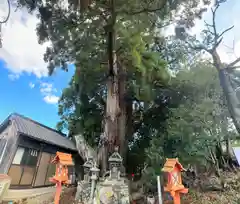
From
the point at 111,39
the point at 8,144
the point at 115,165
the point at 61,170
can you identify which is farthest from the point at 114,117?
the point at 8,144

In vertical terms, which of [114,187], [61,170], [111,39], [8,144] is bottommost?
[114,187]

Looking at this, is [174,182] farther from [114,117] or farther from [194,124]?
[114,117]

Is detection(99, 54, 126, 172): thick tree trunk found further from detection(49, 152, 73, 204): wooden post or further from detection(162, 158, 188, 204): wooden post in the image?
detection(162, 158, 188, 204): wooden post

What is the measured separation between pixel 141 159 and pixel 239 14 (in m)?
7.25

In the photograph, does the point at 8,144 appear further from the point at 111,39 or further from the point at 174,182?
the point at 174,182

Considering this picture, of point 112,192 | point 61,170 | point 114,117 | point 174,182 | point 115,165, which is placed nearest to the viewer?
point 174,182

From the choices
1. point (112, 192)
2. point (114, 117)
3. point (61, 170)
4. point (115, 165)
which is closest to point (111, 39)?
point (114, 117)

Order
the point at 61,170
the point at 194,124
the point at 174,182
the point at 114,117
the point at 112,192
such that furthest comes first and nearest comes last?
1. the point at 114,117
2. the point at 194,124
3. the point at 112,192
4. the point at 61,170
5. the point at 174,182

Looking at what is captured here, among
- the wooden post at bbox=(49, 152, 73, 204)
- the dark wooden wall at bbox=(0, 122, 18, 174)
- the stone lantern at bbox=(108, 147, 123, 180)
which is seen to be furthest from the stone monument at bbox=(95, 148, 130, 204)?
the dark wooden wall at bbox=(0, 122, 18, 174)

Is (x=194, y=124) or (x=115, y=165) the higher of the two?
(x=194, y=124)

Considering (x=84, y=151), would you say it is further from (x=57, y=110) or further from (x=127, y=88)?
(x=57, y=110)

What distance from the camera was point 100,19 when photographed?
4.95 meters

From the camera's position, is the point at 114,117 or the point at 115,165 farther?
the point at 114,117

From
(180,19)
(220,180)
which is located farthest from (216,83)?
(220,180)
